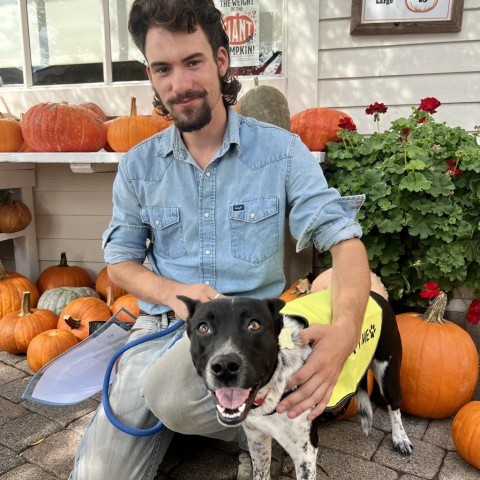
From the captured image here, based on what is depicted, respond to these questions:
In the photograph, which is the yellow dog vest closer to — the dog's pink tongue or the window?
the dog's pink tongue

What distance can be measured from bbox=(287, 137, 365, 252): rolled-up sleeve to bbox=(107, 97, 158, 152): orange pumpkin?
1847 millimetres

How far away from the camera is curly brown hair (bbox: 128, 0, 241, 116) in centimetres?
195

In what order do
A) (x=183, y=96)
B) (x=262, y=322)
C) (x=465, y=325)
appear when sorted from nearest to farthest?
(x=262, y=322) → (x=183, y=96) → (x=465, y=325)

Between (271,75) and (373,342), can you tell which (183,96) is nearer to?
(373,342)

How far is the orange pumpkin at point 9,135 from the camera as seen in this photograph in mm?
3791

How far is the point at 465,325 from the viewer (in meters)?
3.49

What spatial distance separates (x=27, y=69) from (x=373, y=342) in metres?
4.22

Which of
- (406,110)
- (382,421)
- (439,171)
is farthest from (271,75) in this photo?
(382,421)

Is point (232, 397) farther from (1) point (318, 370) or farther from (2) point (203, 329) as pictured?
(1) point (318, 370)

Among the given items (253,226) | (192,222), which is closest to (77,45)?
(192,222)

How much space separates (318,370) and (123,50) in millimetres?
3757

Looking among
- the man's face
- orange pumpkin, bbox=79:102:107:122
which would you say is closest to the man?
the man's face

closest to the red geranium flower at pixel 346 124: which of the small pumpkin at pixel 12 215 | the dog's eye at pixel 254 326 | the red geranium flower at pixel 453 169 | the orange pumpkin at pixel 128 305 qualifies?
the red geranium flower at pixel 453 169

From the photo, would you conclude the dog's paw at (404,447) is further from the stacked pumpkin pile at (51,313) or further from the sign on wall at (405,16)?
the sign on wall at (405,16)
